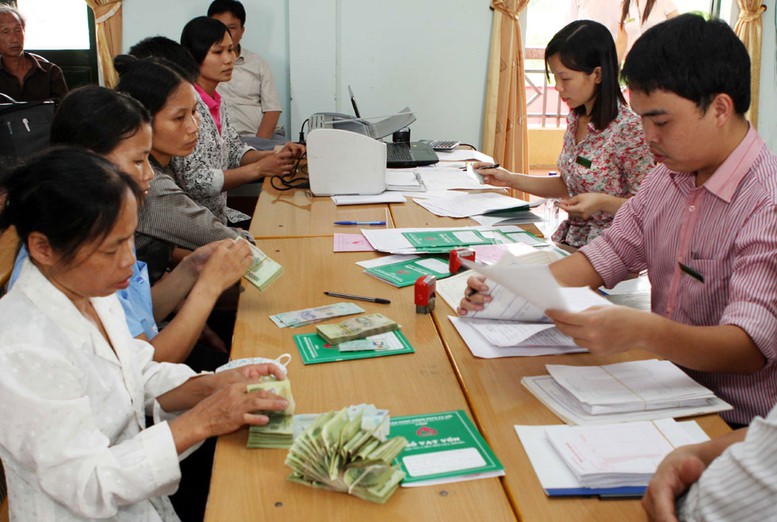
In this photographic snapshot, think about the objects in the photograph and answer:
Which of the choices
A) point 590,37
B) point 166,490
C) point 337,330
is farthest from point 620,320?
point 590,37

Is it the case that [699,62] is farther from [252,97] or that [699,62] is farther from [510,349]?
[252,97]

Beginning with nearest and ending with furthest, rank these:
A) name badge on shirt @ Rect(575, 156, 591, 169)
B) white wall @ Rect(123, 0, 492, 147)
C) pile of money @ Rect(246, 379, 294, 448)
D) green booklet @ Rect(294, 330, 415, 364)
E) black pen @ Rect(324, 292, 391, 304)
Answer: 1. pile of money @ Rect(246, 379, 294, 448)
2. green booklet @ Rect(294, 330, 415, 364)
3. black pen @ Rect(324, 292, 391, 304)
4. name badge on shirt @ Rect(575, 156, 591, 169)
5. white wall @ Rect(123, 0, 492, 147)

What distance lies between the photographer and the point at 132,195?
117cm

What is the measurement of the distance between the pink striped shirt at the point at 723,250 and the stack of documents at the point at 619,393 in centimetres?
16

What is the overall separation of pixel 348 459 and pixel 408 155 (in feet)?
8.04

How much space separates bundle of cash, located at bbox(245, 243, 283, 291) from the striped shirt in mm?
1130

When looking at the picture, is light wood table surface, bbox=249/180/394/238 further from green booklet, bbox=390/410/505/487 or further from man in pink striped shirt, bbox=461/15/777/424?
green booklet, bbox=390/410/505/487

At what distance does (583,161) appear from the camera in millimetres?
2492

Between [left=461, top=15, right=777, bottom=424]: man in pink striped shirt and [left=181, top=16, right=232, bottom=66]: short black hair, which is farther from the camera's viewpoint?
[left=181, top=16, right=232, bottom=66]: short black hair

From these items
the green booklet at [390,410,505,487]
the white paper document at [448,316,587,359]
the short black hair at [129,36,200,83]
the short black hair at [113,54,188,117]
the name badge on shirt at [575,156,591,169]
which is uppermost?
the short black hair at [129,36,200,83]

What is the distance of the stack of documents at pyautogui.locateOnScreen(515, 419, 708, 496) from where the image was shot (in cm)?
102

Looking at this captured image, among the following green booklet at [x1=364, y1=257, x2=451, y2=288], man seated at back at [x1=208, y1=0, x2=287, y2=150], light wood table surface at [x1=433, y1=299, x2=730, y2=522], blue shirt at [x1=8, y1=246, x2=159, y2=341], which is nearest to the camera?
light wood table surface at [x1=433, y1=299, x2=730, y2=522]

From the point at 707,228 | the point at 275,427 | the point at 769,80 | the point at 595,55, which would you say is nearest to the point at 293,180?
the point at 595,55

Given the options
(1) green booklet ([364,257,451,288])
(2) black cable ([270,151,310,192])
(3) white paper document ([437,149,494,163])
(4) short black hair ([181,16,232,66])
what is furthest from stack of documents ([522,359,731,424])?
(4) short black hair ([181,16,232,66])
